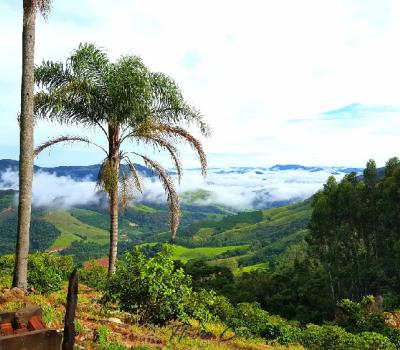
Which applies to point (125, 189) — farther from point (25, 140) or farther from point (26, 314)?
point (26, 314)

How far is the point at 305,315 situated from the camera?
53625 mm

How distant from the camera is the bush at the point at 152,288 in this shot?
44.5 feet

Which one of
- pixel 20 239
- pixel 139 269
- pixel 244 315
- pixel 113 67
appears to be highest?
pixel 113 67

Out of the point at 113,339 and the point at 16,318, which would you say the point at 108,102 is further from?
the point at 16,318

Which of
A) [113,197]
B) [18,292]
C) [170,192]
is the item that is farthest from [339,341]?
[18,292]

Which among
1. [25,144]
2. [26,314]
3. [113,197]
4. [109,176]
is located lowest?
[26,314]

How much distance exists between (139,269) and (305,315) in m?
44.1

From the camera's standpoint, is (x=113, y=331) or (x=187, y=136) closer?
(x=113, y=331)

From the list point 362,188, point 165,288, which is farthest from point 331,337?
point 362,188

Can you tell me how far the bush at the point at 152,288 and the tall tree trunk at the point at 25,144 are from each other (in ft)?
9.06

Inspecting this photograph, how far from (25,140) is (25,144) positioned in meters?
0.12

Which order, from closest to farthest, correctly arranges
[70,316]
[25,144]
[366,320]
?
[70,316] → [25,144] → [366,320]

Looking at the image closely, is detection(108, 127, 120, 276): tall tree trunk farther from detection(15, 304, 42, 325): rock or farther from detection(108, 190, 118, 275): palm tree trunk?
detection(15, 304, 42, 325): rock

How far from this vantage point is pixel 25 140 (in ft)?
46.2
